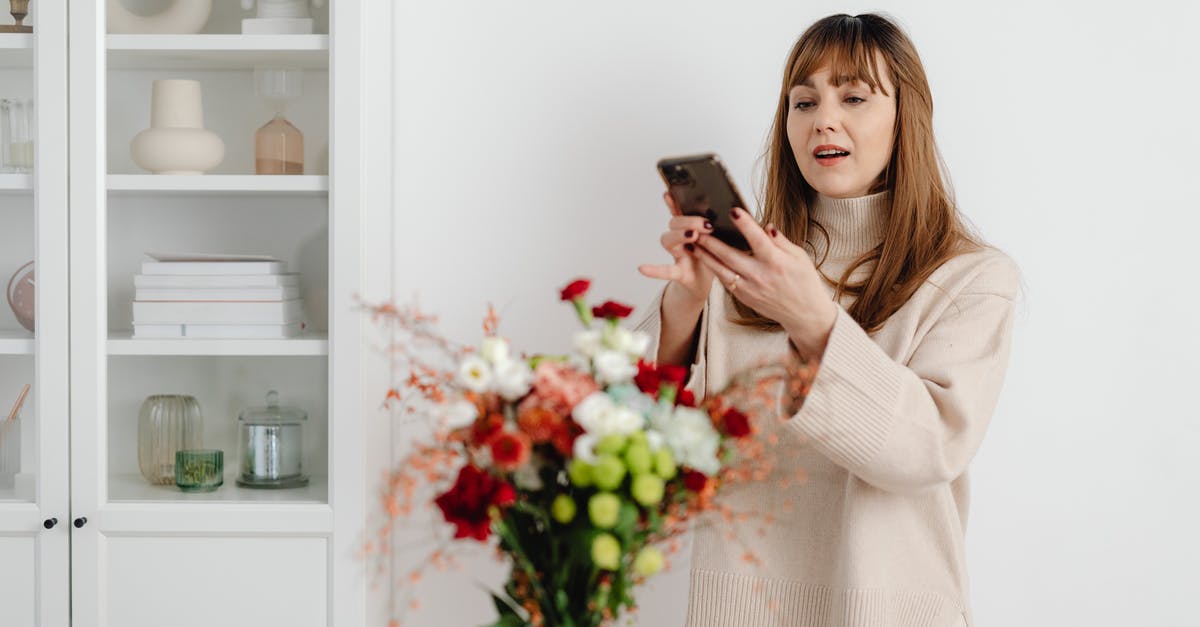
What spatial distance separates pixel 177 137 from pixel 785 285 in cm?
113

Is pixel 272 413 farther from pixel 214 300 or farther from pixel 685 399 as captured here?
pixel 685 399

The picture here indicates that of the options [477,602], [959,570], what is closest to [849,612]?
[959,570]

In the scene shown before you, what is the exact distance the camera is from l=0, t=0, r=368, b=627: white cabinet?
174 centimetres

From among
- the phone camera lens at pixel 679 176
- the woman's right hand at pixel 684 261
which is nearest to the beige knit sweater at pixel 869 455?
the woman's right hand at pixel 684 261

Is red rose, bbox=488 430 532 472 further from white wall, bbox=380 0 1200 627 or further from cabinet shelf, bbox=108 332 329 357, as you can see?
white wall, bbox=380 0 1200 627

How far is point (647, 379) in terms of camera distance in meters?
0.98

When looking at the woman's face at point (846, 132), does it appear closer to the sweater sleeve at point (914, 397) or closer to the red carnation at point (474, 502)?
the sweater sleeve at point (914, 397)

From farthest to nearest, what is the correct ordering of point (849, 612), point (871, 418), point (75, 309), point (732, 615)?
point (75, 309) < point (732, 615) < point (849, 612) < point (871, 418)

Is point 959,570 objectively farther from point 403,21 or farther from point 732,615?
point 403,21

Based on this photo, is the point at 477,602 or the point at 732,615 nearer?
the point at 732,615

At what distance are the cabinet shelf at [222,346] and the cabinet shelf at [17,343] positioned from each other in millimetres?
133

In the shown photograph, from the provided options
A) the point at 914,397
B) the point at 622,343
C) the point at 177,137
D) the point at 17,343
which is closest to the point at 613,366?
the point at 622,343

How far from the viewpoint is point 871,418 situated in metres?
1.21

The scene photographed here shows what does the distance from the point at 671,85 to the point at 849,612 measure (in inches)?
39.5
